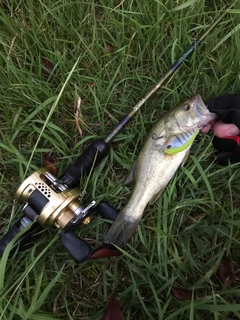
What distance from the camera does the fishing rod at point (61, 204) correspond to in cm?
225

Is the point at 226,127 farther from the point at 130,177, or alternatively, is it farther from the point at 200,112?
the point at 130,177

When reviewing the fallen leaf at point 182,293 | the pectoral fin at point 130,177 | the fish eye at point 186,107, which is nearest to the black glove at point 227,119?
the fish eye at point 186,107

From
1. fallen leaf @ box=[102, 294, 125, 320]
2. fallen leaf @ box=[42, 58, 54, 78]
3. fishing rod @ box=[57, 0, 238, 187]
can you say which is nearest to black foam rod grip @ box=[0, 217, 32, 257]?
fishing rod @ box=[57, 0, 238, 187]

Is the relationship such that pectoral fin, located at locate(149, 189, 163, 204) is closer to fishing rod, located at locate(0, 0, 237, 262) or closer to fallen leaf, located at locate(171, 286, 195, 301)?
fishing rod, located at locate(0, 0, 237, 262)

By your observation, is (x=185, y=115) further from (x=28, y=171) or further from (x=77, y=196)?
(x=28, y=171)

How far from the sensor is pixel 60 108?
9.12 ft

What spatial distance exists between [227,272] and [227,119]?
3.13 ft

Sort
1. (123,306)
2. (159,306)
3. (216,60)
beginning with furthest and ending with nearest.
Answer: (216,60) → (123,306) → (159,306)

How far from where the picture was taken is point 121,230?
7.82ft

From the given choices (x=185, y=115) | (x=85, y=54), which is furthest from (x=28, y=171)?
(x=185, y=115)

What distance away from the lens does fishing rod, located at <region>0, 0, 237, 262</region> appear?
2250 millimetres

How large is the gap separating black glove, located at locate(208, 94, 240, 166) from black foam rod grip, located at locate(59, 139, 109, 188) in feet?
2.39

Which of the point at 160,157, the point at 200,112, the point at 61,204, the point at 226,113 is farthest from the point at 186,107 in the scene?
the point at 61,204

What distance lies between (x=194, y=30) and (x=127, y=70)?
1.88ft
